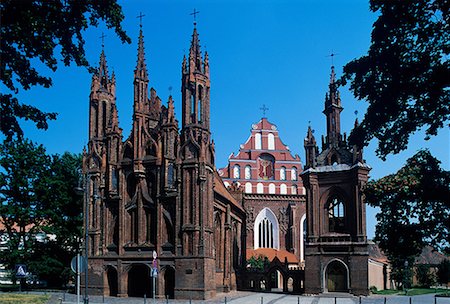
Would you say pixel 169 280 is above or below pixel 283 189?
below

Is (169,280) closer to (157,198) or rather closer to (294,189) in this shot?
(157,198)

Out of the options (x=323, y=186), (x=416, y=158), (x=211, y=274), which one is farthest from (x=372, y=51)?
(x=323, y=186)

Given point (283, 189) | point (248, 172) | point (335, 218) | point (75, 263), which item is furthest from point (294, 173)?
point (75, 263)

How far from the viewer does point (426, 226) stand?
15.0 metres

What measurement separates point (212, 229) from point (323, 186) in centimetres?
1289

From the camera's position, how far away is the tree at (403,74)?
43.3 ft

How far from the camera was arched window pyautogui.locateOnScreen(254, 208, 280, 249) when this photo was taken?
235 feet

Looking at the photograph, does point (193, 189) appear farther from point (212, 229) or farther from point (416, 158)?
point (416, 158)

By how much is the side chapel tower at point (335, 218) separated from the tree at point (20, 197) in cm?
2680

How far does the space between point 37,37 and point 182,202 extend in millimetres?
29050

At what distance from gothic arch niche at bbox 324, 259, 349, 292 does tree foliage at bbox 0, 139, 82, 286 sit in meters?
24.9

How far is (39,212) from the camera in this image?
51594mm

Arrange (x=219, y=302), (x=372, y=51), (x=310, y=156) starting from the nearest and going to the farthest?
(x=372, y=51), (x=219, y=302), (x=310, y=156)

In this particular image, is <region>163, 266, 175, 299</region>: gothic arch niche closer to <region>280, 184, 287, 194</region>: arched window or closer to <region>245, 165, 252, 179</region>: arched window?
<region>245, 165, 252, 179</region>: arched window
